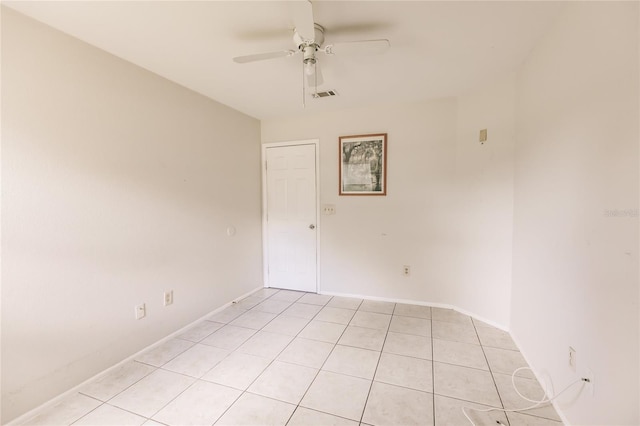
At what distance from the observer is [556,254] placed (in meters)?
1.59

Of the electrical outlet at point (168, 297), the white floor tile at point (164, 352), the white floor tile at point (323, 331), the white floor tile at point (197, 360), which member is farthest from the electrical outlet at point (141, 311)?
the white floor tile at point (323, 331)

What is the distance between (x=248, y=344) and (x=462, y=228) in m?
2.38

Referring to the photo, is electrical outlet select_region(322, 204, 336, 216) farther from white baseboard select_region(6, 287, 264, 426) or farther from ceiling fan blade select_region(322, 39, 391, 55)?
ceiling fan blade select_region(322, 39, 391, 55)

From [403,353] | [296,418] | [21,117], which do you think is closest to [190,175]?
[21,117]

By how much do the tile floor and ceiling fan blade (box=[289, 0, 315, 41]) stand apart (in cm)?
214

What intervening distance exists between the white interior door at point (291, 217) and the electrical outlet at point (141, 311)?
1.72 m

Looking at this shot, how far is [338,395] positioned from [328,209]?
2.08 m

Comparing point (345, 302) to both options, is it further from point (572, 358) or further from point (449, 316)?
point (572, 358)

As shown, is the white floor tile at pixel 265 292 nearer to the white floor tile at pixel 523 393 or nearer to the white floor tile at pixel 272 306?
the white floor tile at pixel 272 306

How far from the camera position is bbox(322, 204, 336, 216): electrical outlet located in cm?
341

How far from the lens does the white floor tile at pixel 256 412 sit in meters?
1.52

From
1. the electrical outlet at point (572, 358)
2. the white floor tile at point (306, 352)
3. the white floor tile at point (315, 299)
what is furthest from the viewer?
the white floor tile at point (315, 299)

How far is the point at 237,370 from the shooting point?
198cm

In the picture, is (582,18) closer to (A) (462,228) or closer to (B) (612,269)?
(B) (612,269)
